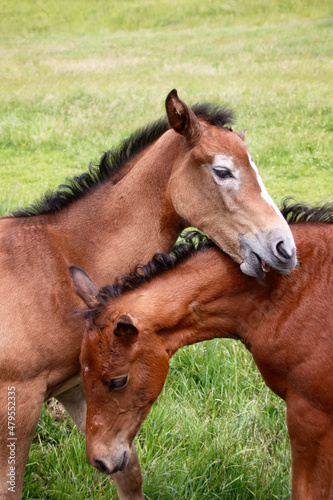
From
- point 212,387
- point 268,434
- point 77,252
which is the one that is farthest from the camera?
point 212,387

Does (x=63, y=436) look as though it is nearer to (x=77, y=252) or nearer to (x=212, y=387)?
(x=212, y=387)

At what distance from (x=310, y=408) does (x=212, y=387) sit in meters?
1.42

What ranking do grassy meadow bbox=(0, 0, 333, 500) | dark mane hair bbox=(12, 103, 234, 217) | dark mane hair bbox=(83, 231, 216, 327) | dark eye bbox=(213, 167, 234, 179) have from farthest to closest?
grassy meadow bbox=(0, 0, 333, 500)
dark mane hair bbox=(12, 103, 234, 217)
dark eye bbox=(213, 167, 234, 179)
dark mane hair bbox=(83, 231, 216, 327)

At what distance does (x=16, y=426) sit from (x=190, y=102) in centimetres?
836

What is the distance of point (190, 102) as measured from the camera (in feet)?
33.2

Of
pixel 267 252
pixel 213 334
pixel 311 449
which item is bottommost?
pixel 311 449

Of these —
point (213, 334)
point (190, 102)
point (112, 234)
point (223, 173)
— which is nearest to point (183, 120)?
point (223, 173)

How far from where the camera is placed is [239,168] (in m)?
2.91

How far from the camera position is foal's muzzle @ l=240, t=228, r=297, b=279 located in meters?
2.63

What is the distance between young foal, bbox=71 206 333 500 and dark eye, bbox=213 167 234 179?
0.41m

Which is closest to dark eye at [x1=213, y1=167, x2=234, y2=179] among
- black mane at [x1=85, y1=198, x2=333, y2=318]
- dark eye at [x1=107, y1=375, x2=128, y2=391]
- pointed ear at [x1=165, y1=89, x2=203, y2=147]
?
pointed ear at [x1=165, y1=89, x2=203, y2=147]

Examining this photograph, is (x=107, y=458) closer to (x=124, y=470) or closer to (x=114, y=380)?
(x=114, y=380)

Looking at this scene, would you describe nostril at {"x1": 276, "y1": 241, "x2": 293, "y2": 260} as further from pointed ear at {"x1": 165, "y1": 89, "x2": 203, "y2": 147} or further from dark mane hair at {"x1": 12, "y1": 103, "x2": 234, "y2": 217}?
dark mane hair at {"x1": 12, "y1": 103, "x2": 234, "y2": 217}

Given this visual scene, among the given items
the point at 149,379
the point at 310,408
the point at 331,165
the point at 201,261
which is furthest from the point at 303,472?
the point at 331,165
